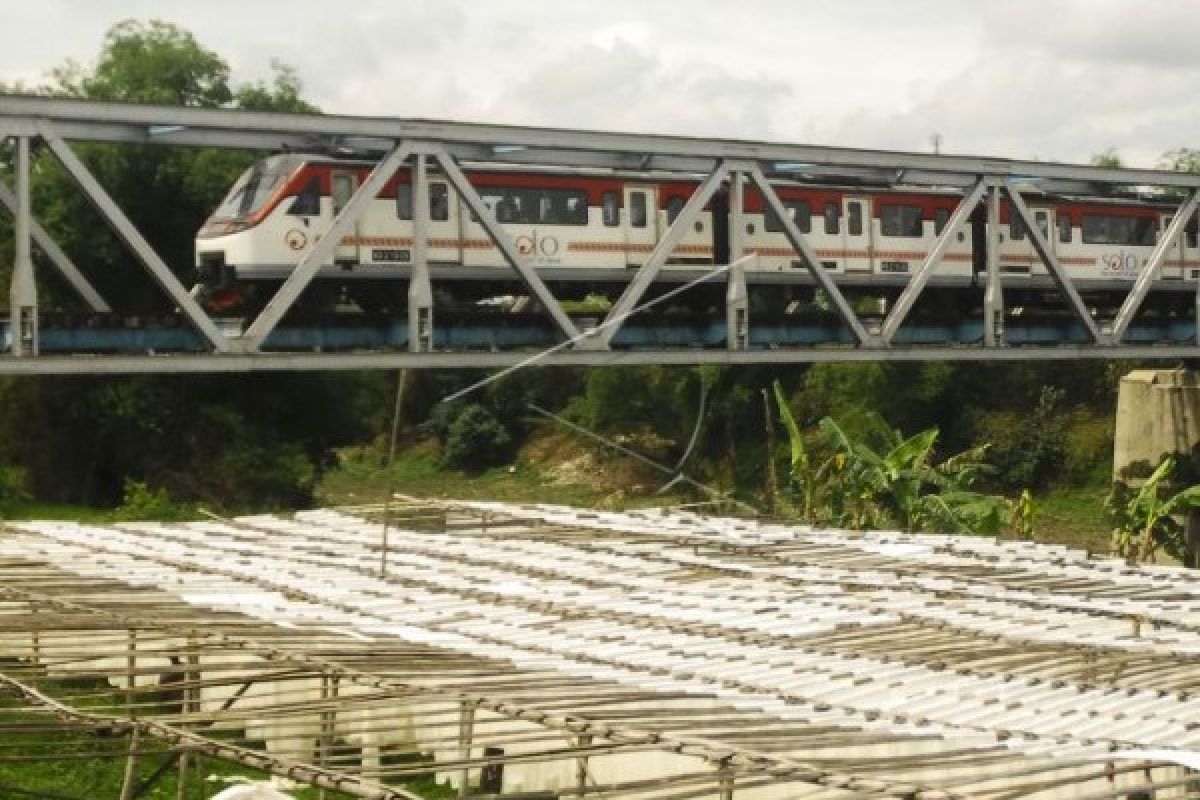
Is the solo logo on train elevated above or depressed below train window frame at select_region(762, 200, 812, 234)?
below

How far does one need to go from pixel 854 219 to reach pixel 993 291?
2.11m

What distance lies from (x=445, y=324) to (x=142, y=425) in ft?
37.4

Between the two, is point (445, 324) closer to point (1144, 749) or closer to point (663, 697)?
point (663, 697)

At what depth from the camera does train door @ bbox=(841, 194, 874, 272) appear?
27.7 metres

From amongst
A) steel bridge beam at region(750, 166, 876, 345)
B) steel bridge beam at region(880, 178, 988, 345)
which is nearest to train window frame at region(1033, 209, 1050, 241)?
steel bridge beam at region(880, 178, 988, 345)

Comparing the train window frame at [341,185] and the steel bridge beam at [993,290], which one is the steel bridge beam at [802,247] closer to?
the steel bridge beam at [993,290]

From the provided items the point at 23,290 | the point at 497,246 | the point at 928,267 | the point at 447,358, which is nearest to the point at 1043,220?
the point at 928,267

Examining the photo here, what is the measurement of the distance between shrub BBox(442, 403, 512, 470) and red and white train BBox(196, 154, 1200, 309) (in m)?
22.0

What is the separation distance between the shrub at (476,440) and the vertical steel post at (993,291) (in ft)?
79.0

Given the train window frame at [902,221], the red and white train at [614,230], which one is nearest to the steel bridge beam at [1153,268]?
the red and white train at [614,230]

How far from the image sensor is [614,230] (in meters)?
25.0

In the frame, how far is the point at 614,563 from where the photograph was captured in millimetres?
15836

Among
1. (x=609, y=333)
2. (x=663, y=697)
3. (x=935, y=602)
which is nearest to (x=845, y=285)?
(x=609, y=333)

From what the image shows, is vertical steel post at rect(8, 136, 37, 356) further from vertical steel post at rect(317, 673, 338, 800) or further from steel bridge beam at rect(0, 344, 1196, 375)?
vertical steel post at rect(317, 673, 338, 800)
